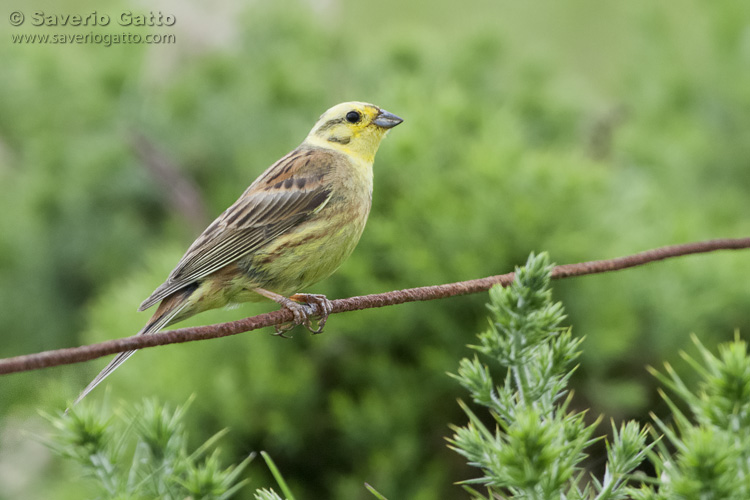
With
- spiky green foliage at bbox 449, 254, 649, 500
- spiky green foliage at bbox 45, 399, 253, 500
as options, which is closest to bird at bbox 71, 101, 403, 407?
spiky green foliage at bbox 45, 399, 253, 500

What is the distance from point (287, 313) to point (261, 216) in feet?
1.77

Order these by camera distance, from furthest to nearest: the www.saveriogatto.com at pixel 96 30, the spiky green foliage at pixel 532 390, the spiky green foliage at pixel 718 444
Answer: the www.saveriogatto.com at pixel 96 30 < the spiky green foliage at pixel 532 390 < the spiky green foliage at pixel 718 444

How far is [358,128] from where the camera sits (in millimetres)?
3137

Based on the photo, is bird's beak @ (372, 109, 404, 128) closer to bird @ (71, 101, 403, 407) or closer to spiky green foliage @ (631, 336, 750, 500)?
bird @ (71, 101, 403, 407)

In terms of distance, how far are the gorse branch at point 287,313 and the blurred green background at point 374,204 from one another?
1153 mm

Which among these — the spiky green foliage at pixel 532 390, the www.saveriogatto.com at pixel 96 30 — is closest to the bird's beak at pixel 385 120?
the spiky green foliage at pixel 532 390

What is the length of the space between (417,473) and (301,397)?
62cm

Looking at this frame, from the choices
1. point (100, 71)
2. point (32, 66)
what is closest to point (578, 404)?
point (100, 71)

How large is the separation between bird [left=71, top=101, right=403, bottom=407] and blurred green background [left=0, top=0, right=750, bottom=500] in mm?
390

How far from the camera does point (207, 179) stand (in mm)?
6320

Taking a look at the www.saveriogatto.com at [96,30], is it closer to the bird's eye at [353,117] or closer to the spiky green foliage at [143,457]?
the bird's eye at [353,117]

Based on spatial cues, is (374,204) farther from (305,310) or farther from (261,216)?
(305,310)

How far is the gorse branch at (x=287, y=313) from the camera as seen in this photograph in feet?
4.49

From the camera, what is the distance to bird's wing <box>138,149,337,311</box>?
8.87 feet
